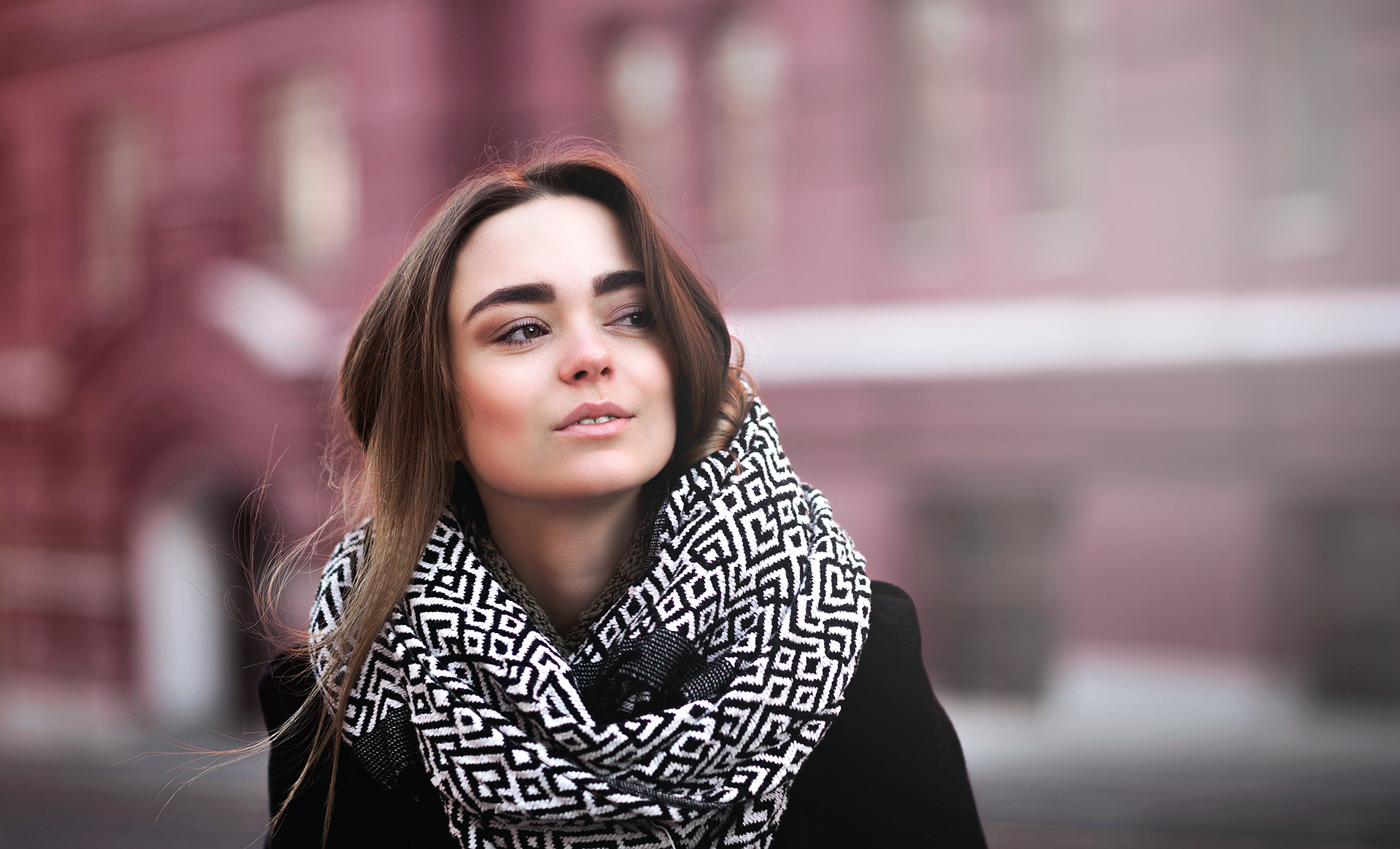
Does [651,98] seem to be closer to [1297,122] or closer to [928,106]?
[928,106]

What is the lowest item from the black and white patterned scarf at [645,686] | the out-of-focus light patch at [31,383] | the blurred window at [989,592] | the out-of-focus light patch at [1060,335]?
the blurred window at [989,592]

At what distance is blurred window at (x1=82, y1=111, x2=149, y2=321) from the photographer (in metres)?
11.9

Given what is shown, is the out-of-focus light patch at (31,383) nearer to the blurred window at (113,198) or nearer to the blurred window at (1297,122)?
the blurred window at (113,198)

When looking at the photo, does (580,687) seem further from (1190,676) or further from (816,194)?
(816,194)

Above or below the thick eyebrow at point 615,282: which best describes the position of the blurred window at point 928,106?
above

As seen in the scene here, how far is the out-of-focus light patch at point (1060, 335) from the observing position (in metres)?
7.49

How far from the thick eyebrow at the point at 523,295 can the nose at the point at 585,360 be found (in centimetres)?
7

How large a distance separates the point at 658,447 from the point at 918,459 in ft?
23.5

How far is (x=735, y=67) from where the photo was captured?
9359mm

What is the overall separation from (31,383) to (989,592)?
10099 millimetres

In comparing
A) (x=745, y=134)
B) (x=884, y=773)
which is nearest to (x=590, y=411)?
(x=884, y=773)

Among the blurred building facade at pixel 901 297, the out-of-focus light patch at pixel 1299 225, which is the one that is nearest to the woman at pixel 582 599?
the blurred building facade at pixel 901 297

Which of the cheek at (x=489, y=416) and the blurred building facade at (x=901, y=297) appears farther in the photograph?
the blurred building facade at (x=901, y=297)

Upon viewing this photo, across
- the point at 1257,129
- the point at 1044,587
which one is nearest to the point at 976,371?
the point at 1044,587
